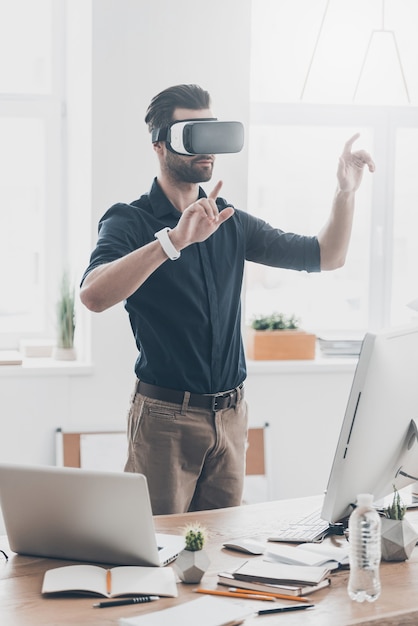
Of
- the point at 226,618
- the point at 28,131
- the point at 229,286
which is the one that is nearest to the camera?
the point at 226,618

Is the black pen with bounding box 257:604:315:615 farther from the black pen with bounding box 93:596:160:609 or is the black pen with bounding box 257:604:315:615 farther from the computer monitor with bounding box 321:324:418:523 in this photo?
the computer monitor with bounding box 321:324:418:523

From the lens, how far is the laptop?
1.70m

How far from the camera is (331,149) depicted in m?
4.21

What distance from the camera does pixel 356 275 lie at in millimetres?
4309

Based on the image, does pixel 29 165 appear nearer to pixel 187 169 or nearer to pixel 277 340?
pixel 277 340

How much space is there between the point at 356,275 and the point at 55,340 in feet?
4.68

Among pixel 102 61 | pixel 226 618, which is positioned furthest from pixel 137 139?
pixel 226 618

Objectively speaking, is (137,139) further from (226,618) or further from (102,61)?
(226,618)

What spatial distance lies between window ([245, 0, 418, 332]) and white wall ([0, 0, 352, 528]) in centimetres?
44

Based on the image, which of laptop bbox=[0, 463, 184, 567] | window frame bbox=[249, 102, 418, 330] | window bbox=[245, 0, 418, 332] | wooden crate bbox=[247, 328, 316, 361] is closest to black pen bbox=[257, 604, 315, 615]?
laptop bbox=[0, 463, 184, 567]

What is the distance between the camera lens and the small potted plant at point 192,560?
1676 millimetres

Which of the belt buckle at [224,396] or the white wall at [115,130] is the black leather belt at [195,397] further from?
the white wall at [115,130]

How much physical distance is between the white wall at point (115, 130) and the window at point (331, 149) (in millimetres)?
437

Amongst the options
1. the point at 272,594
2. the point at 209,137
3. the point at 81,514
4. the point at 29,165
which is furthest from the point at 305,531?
the point at 29,165
